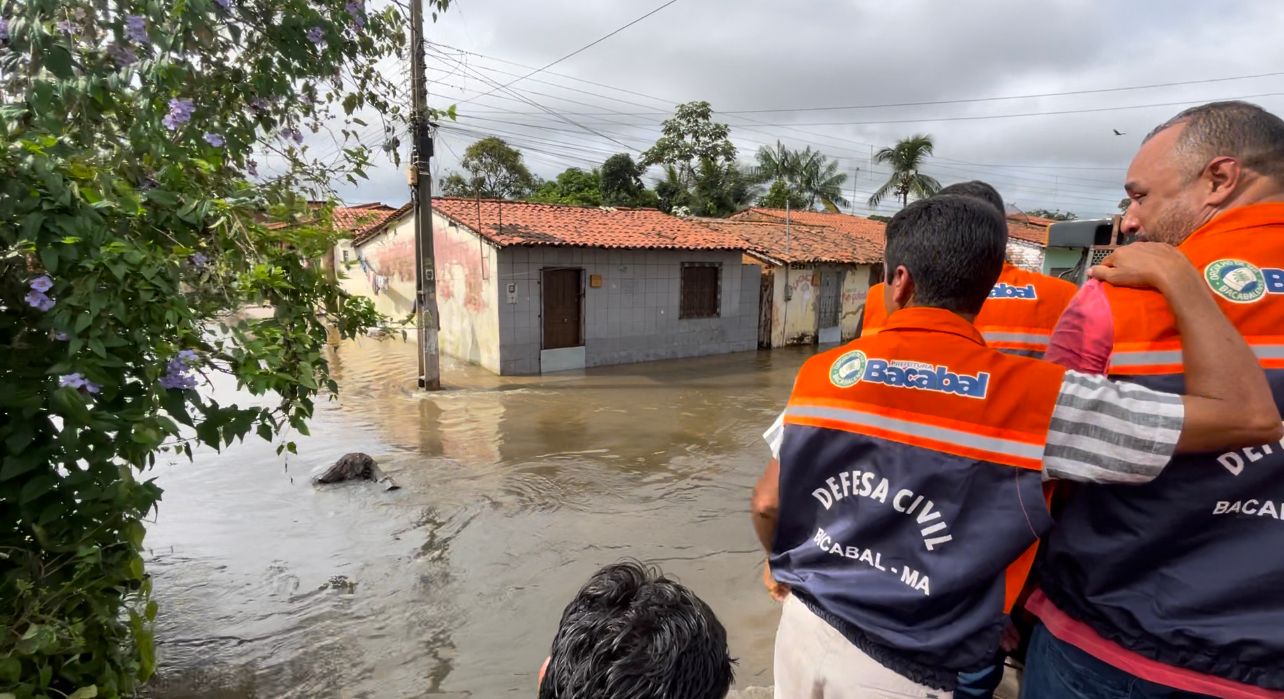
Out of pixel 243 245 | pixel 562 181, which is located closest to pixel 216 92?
pixel 243 245

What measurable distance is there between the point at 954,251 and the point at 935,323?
0.52 ft

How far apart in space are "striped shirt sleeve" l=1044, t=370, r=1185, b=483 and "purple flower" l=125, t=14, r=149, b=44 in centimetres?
290

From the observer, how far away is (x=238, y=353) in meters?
2.02

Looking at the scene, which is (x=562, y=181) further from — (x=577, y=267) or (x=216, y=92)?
(x=216, y=92)

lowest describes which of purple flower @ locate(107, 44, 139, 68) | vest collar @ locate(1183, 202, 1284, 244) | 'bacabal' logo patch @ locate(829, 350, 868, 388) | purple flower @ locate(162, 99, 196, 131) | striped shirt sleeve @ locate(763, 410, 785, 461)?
striped shirt sleeve @ locate(763, 410, 785, 461)

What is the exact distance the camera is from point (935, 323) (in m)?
1.29

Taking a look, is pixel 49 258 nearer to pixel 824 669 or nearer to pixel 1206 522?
pixel 824 669

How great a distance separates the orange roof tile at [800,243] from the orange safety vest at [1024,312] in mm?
13768

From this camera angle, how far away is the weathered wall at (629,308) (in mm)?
11898

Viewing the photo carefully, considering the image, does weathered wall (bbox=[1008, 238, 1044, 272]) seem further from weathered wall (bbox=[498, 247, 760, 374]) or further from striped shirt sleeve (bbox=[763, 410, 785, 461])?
striped shirt sleeve (bbox=[763, 410, 785, 461])

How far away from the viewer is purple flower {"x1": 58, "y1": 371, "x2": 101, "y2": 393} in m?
1.69

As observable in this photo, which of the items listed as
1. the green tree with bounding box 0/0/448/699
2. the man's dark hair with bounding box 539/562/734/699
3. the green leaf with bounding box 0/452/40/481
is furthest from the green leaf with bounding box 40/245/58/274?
the man's dark hair with bounding box 539/562/734/699

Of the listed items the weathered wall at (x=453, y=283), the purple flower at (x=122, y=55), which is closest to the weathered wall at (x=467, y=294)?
the weathered wall at (x=453, y=283)

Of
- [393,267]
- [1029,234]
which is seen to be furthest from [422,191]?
[1029,234]
